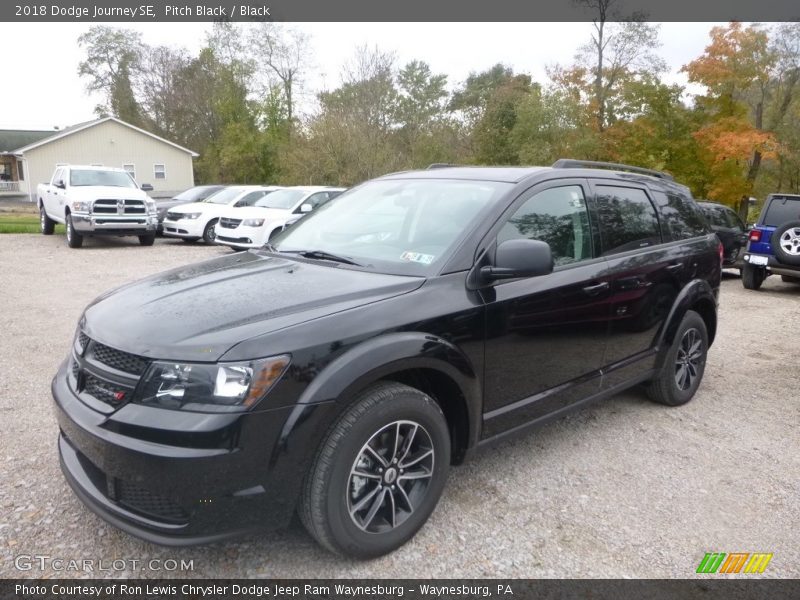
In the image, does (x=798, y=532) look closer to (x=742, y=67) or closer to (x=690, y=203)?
(x=690, y=203)

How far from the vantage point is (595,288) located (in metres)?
3.57

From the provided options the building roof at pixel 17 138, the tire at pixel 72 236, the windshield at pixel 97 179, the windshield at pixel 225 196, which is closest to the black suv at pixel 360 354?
the tire at pixel 72 236

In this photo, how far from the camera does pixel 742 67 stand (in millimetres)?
19672

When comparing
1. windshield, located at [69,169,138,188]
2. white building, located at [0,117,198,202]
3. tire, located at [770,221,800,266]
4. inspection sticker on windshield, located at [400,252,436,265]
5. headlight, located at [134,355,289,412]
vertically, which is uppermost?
white building, located at [0,117,198,202]

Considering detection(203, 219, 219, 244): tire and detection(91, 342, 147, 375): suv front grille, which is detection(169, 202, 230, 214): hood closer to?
detection(203, 219, 219, 244): tire

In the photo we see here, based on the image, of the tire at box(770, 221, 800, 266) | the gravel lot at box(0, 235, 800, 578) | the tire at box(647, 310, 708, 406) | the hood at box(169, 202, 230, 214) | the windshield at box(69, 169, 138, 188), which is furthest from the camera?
the hood at box(169, 202, 230, 214)

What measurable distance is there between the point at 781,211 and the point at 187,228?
13.4 metres

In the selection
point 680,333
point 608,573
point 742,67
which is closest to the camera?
point 608,573

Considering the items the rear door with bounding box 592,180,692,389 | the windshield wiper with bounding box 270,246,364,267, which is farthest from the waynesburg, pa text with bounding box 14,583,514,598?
the rear door with bounding box 592,180,692,389

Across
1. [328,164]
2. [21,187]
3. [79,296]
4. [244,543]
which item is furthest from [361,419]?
[21,187]

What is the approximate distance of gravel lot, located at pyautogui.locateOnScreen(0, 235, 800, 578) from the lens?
266 centimetres

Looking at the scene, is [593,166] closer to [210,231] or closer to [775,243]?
[775,243]

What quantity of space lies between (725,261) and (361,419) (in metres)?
12.8

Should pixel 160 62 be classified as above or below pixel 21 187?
above
